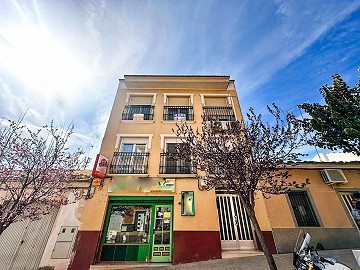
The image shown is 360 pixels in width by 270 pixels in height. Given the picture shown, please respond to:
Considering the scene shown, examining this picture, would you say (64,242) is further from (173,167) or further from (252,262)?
(252,262)

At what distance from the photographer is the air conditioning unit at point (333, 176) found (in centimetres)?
870

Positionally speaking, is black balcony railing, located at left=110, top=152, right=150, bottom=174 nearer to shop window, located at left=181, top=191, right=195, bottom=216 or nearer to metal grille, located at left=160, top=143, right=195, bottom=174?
metal grille, located at left=160, top=143, right=195, bottom=174

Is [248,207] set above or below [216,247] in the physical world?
above

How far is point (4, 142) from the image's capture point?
6.96 m

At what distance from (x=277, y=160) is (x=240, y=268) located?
402cm

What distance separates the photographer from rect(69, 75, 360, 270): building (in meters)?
7.55

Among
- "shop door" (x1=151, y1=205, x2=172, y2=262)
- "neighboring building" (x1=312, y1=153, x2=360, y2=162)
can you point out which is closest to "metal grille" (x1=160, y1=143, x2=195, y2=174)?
"shop door" (x1=151, y1=205, x2=172, y2=262)

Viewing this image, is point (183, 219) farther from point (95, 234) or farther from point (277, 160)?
point (277, 160)

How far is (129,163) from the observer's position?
9.54 metres

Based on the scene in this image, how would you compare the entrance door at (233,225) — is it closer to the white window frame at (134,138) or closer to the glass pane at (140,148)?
the glass pane at (140,148)

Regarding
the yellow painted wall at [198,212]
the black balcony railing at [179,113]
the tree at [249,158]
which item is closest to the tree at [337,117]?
the tree at [249,158]

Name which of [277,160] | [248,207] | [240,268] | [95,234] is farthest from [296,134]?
[95,234]

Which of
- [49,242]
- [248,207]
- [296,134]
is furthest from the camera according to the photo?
[49,242]

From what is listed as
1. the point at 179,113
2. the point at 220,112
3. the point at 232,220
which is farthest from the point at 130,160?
the point at 220,112
